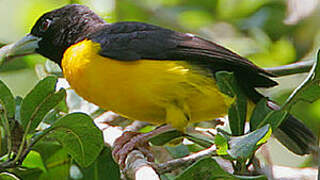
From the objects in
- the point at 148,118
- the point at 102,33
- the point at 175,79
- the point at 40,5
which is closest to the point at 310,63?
the point at 175,79

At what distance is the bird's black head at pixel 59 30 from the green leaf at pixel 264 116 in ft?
4.67

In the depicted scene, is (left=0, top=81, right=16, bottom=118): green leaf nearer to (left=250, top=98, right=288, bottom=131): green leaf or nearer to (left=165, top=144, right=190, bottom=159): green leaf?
(left=165, top=144, right=190, bottom=159): green leaf

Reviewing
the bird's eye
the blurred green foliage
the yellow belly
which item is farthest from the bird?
the blurred green foliage

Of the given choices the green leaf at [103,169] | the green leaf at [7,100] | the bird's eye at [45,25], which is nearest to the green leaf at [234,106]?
the green leaf at [103,169]

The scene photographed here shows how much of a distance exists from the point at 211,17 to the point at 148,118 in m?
2.32

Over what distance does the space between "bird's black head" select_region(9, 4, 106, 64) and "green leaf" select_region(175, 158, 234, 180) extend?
162 cm

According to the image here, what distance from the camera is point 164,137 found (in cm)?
315

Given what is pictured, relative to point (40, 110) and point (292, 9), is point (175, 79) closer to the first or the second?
point (40, 110)

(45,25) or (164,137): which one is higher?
(45,25)

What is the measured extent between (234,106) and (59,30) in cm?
154

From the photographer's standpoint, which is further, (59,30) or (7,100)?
(59,30)

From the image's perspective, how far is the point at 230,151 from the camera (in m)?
2.07

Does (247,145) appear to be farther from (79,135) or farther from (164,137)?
(164,137)

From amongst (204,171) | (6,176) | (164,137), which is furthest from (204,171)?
(164,137)
